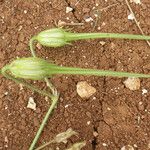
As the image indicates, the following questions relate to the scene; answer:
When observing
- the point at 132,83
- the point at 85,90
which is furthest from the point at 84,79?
the point at 132,83

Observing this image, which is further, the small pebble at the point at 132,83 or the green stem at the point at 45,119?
the small pebble at the point at 132,83

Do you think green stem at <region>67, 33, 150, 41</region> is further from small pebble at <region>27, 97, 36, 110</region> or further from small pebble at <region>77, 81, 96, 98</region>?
small pebble at <region>27, 97, 36, 110</region>

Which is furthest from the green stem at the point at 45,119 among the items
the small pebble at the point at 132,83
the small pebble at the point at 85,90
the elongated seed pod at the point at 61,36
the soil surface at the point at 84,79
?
the small pebble at the point at 132,83

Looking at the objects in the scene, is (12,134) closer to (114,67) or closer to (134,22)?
(114,67)

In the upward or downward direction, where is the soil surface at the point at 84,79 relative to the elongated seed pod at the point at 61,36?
downward

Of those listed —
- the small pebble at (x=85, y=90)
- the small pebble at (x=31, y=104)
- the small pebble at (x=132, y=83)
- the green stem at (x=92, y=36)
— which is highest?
the green stem at (x=92, y=36)

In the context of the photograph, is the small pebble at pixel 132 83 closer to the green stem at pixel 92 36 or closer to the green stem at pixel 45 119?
the green stem at pixel 92 36

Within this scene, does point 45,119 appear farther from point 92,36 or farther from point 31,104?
point 92,36

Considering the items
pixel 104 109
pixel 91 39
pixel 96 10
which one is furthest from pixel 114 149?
pixel 96 10
